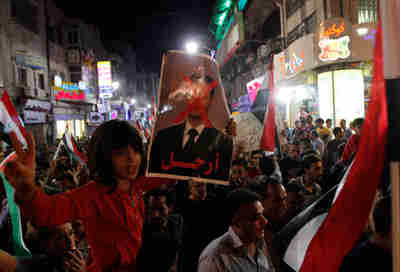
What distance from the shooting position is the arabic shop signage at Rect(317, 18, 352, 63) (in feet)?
39.5

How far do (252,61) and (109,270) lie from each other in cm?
2771

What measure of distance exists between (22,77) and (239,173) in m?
23.7

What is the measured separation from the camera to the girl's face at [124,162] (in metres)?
2.17

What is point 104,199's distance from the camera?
2.07 metres

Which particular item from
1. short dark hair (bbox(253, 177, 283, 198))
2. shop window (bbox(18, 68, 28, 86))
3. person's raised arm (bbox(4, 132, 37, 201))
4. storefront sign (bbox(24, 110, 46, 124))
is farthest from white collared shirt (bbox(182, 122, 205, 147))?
shop window (bbox(18, 68, 28, 86))

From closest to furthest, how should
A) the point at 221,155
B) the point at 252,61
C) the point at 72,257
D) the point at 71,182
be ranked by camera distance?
1. the point at 72,257
2. the point at 221,155
3. the point at 71,182
4. the point at 252,61

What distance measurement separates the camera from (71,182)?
5.68m

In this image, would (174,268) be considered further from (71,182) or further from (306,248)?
(306,248)

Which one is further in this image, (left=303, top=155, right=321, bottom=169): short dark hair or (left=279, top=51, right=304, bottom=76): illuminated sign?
(left=279, top=51, right=304, bottom=76): illuminated sign

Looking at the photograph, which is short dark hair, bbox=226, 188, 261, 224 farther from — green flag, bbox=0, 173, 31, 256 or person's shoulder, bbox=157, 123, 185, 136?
green flag, bbox=0, 173, 31, 256

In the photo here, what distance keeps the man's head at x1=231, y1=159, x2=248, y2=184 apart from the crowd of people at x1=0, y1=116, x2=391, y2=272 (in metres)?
0.73

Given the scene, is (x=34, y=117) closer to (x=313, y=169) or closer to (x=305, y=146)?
(x=305, y=146)

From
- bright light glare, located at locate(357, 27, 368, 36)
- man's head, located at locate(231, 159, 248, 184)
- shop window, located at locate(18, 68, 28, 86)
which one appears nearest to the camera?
man's head, located at locate(231, 159, 248, 184)

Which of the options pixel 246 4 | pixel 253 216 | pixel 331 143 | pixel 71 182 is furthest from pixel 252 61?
pixel 253 216
